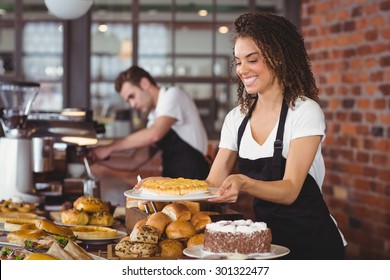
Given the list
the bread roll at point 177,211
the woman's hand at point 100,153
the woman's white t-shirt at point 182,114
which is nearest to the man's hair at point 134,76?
the woman's white t-shirt at point 182,114

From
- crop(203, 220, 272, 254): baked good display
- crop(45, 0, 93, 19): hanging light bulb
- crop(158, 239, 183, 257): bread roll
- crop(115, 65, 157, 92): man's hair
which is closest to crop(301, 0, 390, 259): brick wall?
crop(115, 65, 157, 92): man's hair

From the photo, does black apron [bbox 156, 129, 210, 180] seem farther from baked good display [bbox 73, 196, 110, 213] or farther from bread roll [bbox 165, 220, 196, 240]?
bread roll [bbox 165, 220, 196, 240]

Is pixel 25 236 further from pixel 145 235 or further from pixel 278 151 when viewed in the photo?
pixel 278 151

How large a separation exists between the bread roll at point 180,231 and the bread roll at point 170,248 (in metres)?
0.03

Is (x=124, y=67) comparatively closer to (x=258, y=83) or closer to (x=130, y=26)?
(x=130, y=26)

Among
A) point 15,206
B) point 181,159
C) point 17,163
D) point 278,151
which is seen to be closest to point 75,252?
point 278,151

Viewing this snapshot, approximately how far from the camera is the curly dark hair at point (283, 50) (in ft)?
8.34

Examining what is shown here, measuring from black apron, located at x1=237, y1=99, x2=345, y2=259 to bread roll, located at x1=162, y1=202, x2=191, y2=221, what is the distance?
10.7 inches

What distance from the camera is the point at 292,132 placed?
2.53m

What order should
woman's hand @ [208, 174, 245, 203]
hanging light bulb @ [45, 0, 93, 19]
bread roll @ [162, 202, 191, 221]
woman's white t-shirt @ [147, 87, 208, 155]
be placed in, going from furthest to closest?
1. woman's white t-shirt @ [147, 87, 208, 155]
2. hanging light bulb @ [45, 0, 93, 19]
3. bread roll @ [162, 202, 191, 221]
4. woman's hand @ [208, 174, 245, 203]

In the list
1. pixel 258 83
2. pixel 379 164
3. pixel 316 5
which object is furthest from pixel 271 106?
pixel 316 5

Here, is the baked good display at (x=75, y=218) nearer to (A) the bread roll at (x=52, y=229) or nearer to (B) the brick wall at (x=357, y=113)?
(A) the bread roll at (x=52, y=229)

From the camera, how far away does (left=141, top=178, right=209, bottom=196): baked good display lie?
229cm
